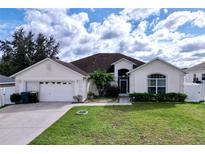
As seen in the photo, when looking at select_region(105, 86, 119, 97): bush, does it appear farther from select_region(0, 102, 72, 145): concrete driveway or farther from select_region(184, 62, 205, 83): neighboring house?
select_region(184, 62, 205, 83): neighboring house

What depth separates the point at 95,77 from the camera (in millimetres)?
27188

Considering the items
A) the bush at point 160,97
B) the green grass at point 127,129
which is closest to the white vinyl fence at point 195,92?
the bush at point 160,97

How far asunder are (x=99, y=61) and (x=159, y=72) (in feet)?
38.5

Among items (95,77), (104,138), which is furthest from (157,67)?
(104,138)

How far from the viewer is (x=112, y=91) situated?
92.6 feet

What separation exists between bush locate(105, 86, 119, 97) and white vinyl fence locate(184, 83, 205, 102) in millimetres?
7855

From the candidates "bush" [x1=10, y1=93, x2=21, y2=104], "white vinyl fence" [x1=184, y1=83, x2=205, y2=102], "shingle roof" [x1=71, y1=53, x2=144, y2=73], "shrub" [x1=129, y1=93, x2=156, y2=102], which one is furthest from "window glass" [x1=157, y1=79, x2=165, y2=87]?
"bush" [x1=10, y1=93, x2=21, y2=104]

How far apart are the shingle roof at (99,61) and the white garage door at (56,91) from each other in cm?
879

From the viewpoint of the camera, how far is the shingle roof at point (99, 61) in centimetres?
3195

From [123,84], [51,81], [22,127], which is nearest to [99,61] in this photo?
[123,84]

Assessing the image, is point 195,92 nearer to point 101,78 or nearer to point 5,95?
point 101,78

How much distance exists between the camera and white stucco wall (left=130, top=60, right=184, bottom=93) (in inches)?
909

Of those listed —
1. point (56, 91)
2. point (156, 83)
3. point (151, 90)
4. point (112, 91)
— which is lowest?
point (112, 91)

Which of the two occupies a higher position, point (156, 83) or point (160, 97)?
point (156, 83)
